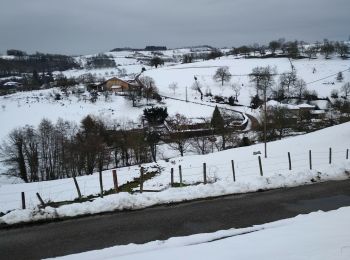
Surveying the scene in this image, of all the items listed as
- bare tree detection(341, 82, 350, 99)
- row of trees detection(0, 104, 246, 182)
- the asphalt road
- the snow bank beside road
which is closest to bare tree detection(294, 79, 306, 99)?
bare tree detection(341, 82, 350, 99)

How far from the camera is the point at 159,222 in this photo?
994 centimetres

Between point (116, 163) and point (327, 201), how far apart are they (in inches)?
1808

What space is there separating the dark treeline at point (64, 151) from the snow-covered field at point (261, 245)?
135 ft

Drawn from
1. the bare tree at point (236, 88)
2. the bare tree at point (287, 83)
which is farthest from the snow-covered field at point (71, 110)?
the bare tree at point (287, 83)

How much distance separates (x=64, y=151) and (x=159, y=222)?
46512 mm

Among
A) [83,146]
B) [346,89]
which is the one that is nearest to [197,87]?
[346,89]

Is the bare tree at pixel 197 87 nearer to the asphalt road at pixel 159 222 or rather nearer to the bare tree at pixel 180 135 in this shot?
the bare tree at pixel 180 135

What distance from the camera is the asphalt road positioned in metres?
8.62

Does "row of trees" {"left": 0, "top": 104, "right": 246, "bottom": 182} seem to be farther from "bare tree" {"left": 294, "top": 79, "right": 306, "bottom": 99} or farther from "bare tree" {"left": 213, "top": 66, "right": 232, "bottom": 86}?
"bare tree" {"left": 213, "top": 66, "right": 232, "bottom": 86}

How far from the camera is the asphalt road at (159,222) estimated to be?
8.62 metres

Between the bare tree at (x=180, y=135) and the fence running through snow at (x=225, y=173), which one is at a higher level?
the fence running through snow at (x=225, y=173)

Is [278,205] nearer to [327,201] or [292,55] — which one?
[327,201]

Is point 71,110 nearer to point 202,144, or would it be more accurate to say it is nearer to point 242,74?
point 202,144

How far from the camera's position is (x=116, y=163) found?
2157 inches
